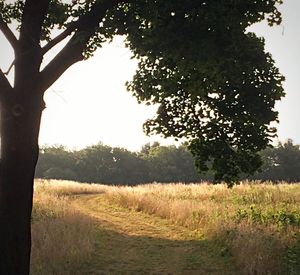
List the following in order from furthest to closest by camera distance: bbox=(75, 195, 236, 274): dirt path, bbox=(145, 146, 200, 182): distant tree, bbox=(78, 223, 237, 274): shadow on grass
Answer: bbox=(145, 146, 200, 182): distant tree < bbox=(75, 195, 236, 274): dirt path < bbox=(78, 223, 237, 274): shadow on grass

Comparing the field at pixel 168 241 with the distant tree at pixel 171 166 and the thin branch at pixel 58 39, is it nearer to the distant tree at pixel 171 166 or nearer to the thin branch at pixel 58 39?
the thin branch at pixel 58 39

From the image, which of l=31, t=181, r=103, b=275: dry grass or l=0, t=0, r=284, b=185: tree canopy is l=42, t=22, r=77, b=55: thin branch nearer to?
l=0, t=0, r=284, b=185: tree canopy

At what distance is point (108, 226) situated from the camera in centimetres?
1407

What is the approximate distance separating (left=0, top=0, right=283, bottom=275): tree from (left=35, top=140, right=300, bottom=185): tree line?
218ft

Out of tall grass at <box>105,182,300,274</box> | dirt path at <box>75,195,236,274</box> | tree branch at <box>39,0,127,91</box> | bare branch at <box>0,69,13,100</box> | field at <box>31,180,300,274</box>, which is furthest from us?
Result: dirt path at <box>75,195,236,274</box>

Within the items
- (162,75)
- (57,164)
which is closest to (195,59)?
(162,75)

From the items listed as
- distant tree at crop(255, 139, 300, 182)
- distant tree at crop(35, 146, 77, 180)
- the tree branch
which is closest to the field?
the tree branch

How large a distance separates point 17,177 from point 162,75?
185 inches

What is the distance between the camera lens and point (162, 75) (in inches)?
391

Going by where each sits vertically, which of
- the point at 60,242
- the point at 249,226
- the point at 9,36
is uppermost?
the point at 9,36

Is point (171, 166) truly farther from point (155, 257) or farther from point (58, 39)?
point (58, 39)

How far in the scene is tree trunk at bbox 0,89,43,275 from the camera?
6891 millimetres

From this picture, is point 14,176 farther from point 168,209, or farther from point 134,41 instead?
point 168,209

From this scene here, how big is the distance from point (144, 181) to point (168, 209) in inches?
2448
